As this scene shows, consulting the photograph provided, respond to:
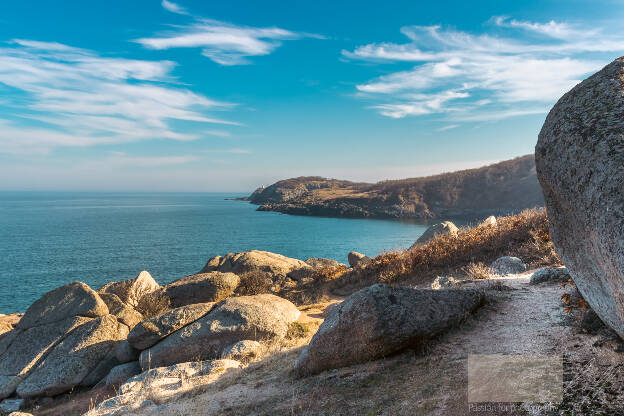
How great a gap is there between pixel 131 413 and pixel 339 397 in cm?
434

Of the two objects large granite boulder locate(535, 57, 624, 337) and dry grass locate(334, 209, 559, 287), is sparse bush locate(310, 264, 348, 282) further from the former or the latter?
large granite boulder locate(535, 57, 624, 337)

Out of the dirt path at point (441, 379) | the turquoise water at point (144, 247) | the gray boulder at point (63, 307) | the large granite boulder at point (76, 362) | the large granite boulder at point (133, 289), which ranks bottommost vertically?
the turquoise water at point (144, 247)

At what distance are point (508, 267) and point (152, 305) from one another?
14.2 meters

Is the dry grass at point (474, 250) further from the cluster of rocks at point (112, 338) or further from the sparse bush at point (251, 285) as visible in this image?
the cluster of rocks at point (112, 338)

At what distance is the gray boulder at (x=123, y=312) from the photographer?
14.3 m

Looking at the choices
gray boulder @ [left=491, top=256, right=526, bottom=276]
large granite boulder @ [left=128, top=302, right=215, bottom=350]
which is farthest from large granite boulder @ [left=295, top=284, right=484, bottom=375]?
large granite boulder @ [left=128, top=302, right=215, bottom=350]

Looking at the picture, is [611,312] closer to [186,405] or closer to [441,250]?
[186,405]

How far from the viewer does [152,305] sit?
16219 mm

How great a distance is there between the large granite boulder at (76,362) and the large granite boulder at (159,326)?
5.07 ft

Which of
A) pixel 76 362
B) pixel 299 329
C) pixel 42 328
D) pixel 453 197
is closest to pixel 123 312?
pixel 76 362

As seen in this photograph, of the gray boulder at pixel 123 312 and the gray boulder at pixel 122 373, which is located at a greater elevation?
the gray boulder at pixel 123 312

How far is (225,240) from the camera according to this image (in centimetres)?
6962

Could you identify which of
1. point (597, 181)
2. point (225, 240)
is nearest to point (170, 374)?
point (597, 181)

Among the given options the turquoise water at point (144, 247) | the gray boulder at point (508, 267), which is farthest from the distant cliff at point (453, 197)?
the gray boulder at point (508, 267)
